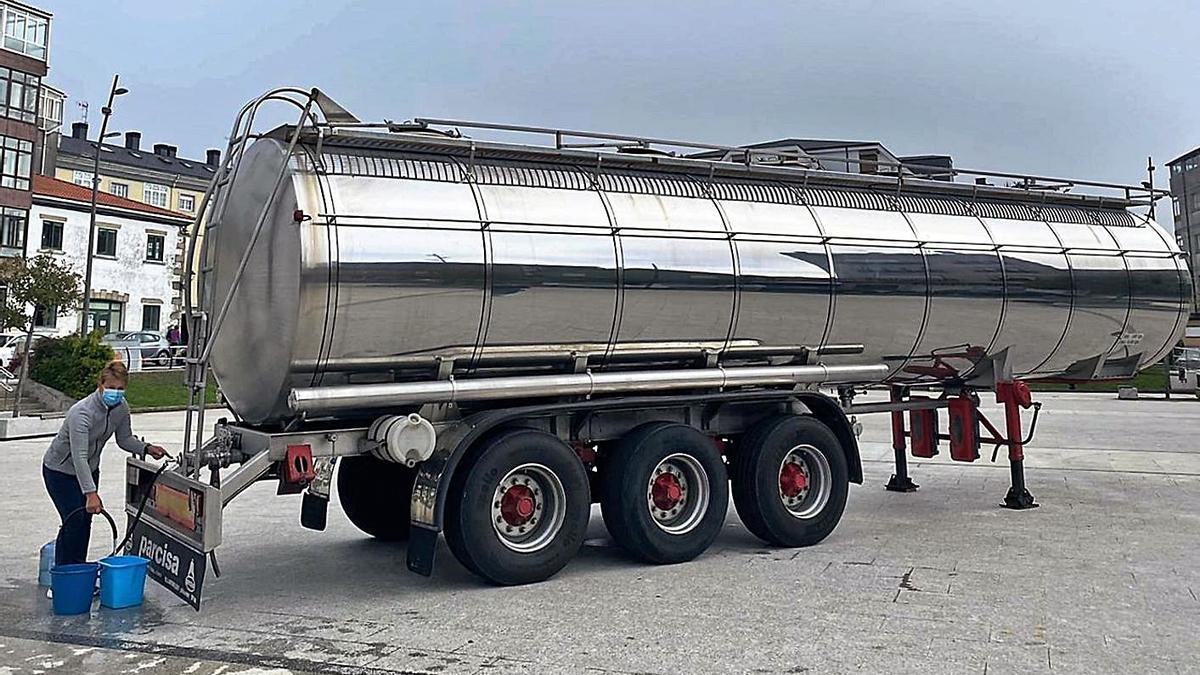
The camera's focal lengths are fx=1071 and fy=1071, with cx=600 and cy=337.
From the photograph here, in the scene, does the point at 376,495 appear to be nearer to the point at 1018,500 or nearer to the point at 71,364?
the point at 1018,500

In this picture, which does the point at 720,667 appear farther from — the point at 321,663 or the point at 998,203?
the point at 998,203

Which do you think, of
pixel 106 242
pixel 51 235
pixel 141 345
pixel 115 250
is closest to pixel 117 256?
→ pixel 115 250

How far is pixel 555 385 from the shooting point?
8234 mm

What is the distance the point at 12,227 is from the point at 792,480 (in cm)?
4237

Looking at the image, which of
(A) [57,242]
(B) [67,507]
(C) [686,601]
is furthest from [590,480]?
(A) [57,242]

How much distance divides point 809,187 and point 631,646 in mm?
5410

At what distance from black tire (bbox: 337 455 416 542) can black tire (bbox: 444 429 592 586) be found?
1.65 metres

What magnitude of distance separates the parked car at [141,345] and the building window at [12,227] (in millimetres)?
6186

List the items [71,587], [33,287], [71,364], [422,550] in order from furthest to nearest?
1. [33,287]
2. [71,364]
3. [422,550]
4. [71,587]

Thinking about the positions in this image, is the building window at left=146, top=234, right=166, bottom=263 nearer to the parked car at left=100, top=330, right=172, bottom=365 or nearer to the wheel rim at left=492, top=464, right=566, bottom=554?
the parked car at left=100, top=330, right=172, bottom=365

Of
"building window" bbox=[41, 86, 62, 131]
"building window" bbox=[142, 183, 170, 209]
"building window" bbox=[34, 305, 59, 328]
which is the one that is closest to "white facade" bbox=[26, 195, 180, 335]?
"building window" bbox=[34, 305, 59, 328]

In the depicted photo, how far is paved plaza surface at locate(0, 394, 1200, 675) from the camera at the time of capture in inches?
240

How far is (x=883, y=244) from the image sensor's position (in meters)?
10.2

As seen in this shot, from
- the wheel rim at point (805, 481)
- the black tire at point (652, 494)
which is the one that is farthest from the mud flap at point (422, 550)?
the wheel rim at point (805, 481)
